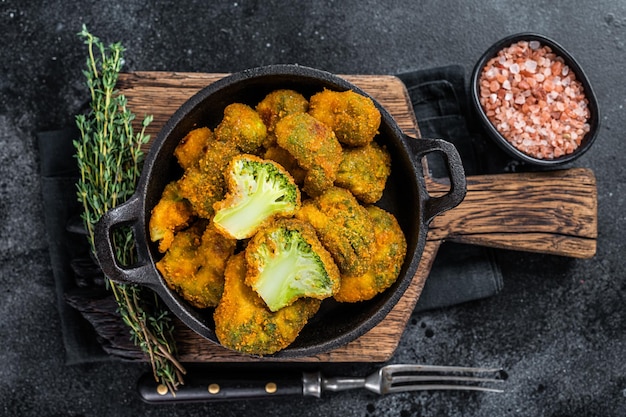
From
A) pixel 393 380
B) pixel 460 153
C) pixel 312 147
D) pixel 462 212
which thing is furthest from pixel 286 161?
pixel 393 380

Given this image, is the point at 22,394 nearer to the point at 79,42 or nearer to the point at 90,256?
the point at 90,256

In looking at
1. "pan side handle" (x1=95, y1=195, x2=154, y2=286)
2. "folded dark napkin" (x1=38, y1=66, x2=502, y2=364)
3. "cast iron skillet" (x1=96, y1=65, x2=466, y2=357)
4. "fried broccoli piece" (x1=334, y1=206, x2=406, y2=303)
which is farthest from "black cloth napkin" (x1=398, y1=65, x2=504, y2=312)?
"pan side handle" (x1=95, y1=195, x2=154, y2=286)

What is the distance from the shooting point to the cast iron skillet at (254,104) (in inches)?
67.3

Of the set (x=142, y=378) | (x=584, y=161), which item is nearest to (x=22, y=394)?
(x=142, y=378)

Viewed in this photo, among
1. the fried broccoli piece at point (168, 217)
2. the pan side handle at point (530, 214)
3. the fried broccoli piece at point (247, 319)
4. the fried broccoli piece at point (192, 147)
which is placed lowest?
the pan side handle at point (530, 214)

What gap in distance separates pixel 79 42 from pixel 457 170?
1480 millimetres

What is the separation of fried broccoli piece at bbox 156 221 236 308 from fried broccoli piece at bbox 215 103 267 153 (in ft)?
0.76

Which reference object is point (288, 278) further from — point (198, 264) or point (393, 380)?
point (393, 380)

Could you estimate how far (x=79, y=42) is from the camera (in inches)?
93.7

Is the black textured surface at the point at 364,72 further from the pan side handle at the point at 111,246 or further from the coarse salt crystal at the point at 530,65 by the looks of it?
the pan side handle at the point at 111,246

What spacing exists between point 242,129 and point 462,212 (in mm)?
841

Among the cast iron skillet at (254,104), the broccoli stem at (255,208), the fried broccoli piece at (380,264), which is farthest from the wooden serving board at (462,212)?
the broccoli stem at (255,208)

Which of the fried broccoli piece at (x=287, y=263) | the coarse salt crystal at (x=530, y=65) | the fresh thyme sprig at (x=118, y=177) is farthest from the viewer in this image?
the coarse salt crystal at (x=530, y=65)

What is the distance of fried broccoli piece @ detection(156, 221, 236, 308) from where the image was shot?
1.68m
